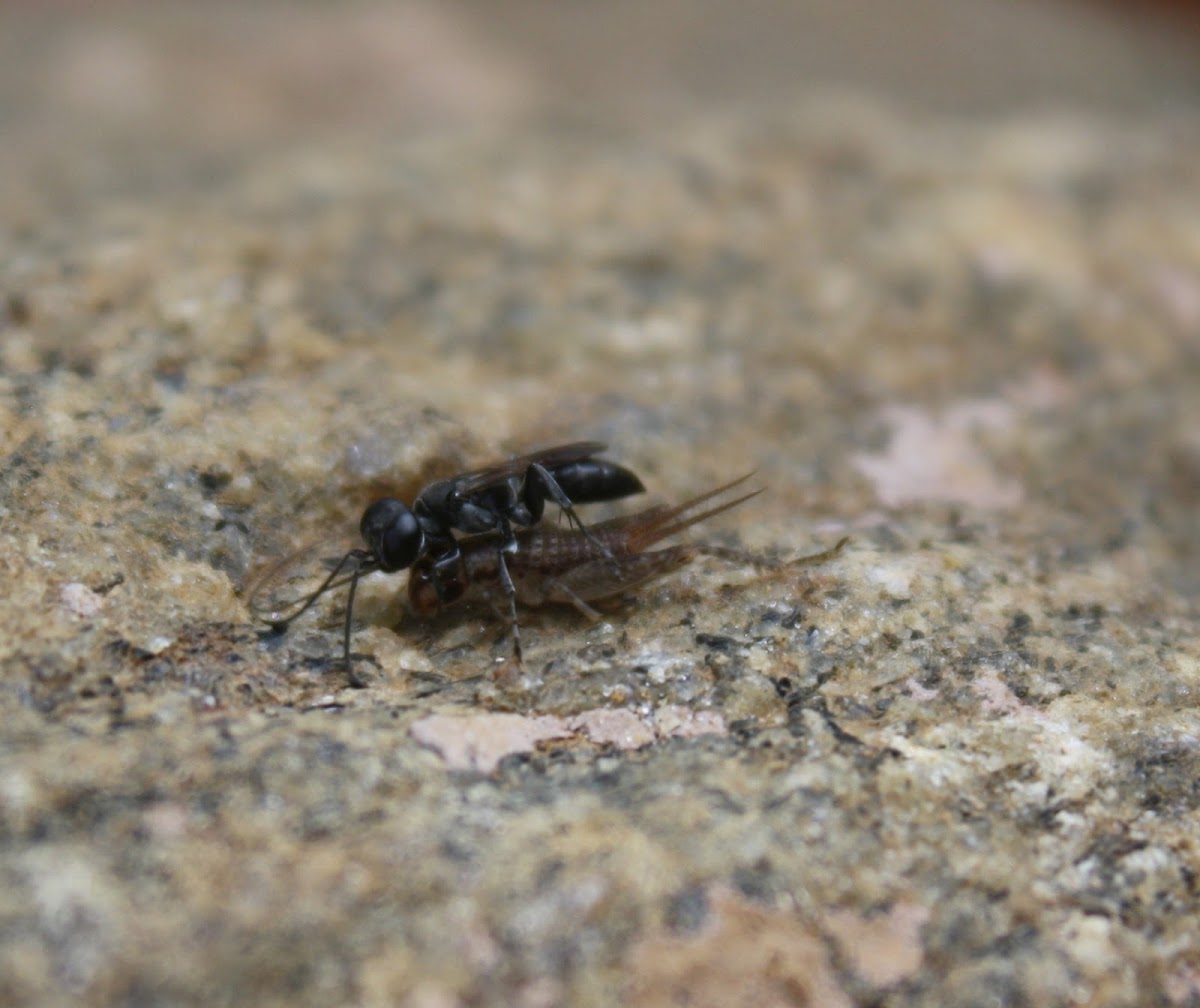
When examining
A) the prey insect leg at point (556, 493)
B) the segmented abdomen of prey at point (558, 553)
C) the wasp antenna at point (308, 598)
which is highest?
the prey insect leg at point (556, 493)

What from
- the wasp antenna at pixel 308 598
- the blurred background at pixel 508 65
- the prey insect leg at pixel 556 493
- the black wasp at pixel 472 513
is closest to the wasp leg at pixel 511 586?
the black wasp at pixel 472 513

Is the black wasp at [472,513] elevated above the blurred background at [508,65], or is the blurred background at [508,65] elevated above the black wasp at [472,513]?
the blurred background at [508,65]

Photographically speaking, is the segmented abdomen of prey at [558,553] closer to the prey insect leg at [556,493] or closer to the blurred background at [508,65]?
the prey insect leg at [556,493]

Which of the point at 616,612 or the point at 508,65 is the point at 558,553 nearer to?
the point at 616,612

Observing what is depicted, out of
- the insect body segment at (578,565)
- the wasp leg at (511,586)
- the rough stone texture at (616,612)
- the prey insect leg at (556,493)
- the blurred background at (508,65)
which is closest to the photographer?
the rough stone texture at (616,612)

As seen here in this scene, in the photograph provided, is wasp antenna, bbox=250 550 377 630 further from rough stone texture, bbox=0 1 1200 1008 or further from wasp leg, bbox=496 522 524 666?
wasp leg, bbox=496 522 524 666

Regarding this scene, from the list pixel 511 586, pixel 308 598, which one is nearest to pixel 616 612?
pixel 511 586
